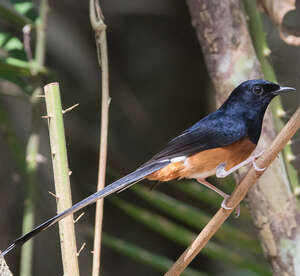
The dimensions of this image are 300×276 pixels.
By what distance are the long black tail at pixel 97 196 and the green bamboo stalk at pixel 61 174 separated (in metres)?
0.07

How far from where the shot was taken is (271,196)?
2.37m

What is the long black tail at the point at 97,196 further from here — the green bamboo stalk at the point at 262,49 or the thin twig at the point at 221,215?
the green bamboo stalk at the point at 262,49

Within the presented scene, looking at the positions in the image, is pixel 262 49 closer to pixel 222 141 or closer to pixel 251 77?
pixel 251 77

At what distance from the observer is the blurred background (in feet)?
13.5

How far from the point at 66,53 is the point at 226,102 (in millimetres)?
2035

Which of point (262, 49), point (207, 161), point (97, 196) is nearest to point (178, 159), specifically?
point (207, 161)

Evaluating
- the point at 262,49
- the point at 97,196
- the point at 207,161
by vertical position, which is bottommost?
the point at 207,161

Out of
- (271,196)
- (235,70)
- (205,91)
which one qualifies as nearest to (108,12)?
(205,91)

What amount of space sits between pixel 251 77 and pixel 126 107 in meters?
1.98

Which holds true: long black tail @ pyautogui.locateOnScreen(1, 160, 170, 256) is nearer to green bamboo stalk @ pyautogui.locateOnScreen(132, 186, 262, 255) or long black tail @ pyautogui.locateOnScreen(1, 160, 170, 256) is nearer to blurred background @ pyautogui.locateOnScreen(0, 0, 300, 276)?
green bamboo stalk @ pyautogui.locateOnScreen(132, 186, 262, 255)

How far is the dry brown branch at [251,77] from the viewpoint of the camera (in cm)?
232

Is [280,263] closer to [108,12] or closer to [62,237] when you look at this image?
[62,237]

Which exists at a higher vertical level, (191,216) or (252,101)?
(252,101)

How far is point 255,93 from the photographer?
7.50 feet
